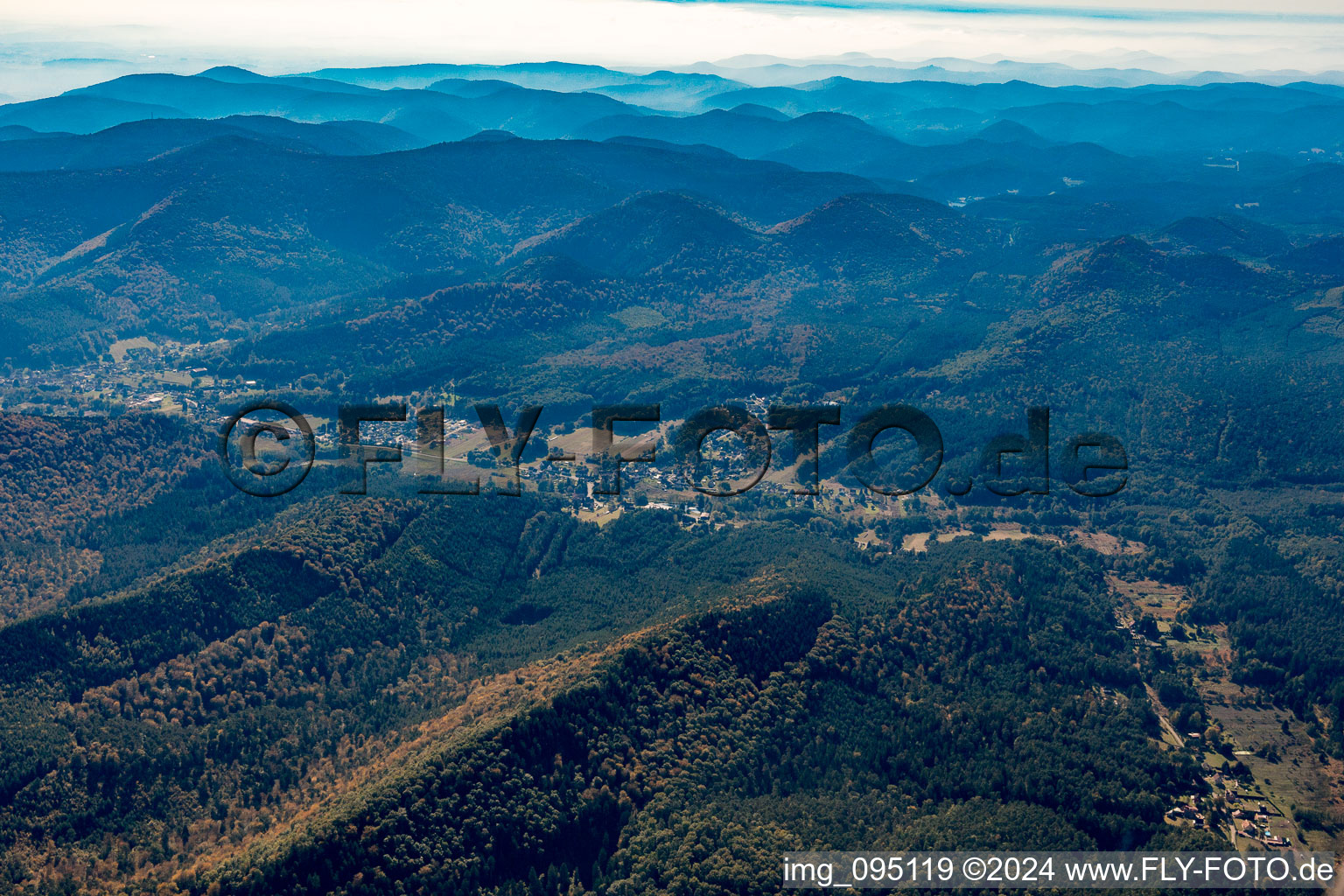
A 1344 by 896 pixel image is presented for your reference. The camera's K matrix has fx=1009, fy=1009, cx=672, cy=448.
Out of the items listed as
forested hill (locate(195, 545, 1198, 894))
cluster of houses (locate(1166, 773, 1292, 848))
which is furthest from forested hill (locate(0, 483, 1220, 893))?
cluster of houses (locate(1166, 773, 1292, 848))

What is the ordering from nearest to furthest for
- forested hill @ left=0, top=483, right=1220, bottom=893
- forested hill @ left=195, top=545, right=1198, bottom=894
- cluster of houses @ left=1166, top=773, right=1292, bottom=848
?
forested hill @ left=195, top=545, right=1198, bottom=894, forested hill @ left=0, top=483, right=1220, bottom=893, cluster of houses @ left=1166, top=773, right=1292, bottom=848

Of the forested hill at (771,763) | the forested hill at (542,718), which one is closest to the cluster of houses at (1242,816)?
the forested hill at (771,763)

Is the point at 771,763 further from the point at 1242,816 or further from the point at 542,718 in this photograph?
the point at 1242,816

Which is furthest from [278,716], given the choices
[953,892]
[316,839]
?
[953,892]

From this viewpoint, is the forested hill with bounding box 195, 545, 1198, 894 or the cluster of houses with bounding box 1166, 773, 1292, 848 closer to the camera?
the forested hill with bounding box 195, 545, 1198, 894

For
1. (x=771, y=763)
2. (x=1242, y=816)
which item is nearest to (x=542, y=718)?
(x=771, y=763)

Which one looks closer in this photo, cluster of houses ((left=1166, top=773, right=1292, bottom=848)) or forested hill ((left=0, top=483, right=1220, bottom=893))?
forested hill ((left=0, top=483, right=1220, bottom=893))

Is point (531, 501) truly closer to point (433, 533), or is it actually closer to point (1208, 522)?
point (433, 533)

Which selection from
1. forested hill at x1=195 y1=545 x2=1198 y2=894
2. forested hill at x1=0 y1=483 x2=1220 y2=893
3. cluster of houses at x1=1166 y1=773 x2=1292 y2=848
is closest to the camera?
forested hill at x1=195 y1=545 x2=1198 y2=894

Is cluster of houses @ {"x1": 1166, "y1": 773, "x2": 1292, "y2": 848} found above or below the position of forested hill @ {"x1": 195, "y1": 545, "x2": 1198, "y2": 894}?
below

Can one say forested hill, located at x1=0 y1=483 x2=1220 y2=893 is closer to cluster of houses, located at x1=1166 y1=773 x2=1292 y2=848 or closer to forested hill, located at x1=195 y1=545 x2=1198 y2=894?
forested hill, located at x1=195 y1=545 x2=1198 y2=894

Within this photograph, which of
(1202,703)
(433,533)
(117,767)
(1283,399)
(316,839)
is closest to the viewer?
(316,839)
